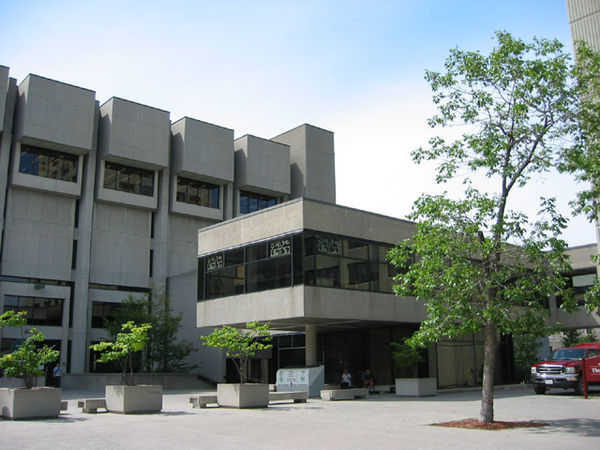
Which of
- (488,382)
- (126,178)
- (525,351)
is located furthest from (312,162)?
(488,382)

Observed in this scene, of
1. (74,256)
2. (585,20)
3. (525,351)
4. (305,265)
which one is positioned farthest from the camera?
(74,256)

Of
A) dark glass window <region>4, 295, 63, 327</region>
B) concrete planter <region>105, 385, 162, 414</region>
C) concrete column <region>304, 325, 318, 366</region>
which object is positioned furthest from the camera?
dark glass window <region>4, 295, 63, 327</region>

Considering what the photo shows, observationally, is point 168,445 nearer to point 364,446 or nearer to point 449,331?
point 364,446

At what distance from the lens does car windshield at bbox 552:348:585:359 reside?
27.0m

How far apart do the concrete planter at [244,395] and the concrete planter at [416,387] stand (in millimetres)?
8435

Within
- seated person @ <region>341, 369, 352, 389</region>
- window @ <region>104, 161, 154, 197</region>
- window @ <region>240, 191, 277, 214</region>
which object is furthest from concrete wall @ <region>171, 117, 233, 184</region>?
seated person @ <region>341, 369, 352, 389</region>

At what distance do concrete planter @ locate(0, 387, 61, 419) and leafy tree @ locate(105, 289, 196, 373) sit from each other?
23933 mm

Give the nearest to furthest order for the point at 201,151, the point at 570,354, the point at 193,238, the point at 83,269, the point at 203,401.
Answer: the point at 203,401, the point at 570,354, the point at 83,269, the point at 201,151, the point at 193,238

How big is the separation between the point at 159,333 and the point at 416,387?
824 inches

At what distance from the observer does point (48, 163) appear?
45.3 meters

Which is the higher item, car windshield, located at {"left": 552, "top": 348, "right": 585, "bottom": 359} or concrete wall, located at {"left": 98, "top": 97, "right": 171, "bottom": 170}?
concrete wall, located at {"left": 98, "top": 97, "right": 171, "bottom": 170}

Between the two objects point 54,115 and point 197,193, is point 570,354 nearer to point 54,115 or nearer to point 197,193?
point 197,193

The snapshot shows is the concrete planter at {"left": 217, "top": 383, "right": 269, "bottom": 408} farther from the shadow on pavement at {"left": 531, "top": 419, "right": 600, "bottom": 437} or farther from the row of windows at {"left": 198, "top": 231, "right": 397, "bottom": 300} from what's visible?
the shadow on pavement at {"left": 531, "top": 419, "right": 600, "bottom": 437}

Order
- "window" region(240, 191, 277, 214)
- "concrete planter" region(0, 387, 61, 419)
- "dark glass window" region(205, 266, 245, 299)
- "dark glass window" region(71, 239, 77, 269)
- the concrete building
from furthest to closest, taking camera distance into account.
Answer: "window" region(240, 191, 277, 214), "dark glass window" region(71, 239, 77, 269), "dark glass window" region(205, 266, 245, 299), the concrete building, "concrete planter" region(0, 387, 61, 419)
